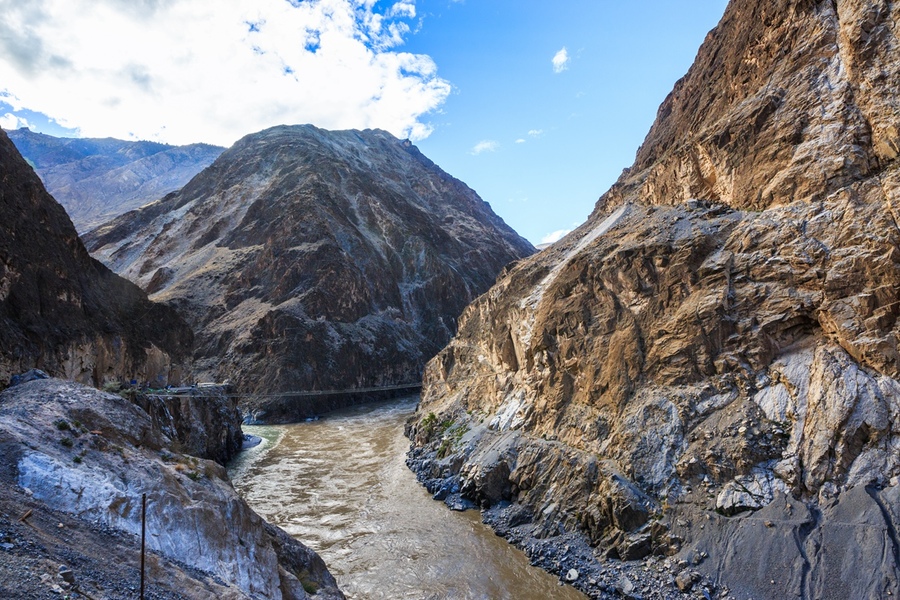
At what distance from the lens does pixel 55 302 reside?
23.1 meters

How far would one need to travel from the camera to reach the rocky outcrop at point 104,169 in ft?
516

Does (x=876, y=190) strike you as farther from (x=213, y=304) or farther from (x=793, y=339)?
(x=213, y=304)

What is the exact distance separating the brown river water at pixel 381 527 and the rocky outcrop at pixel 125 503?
4892 millimetres

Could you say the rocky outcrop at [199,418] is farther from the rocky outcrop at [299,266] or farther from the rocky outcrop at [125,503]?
the rocky outcrop at [299,266]

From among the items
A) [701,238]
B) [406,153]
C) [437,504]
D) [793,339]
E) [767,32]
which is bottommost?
[437,504]

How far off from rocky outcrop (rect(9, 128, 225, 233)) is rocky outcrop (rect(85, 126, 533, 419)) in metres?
77.3

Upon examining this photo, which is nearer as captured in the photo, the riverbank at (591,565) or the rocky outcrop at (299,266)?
the riverbank at (591,565)

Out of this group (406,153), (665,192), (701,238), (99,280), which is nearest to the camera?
(701,238)

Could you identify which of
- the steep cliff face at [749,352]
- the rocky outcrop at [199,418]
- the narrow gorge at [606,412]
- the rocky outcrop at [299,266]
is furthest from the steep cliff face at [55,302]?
the rocky outcrop at [299,266]

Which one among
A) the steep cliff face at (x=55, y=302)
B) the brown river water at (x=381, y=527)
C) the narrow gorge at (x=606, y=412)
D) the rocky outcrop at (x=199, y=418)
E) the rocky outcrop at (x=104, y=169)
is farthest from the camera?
the rocky outcrop at (x=104, y=169)

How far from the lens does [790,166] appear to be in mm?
18141

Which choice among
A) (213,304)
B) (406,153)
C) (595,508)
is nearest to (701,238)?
(595,508)

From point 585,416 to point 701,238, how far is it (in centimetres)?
845

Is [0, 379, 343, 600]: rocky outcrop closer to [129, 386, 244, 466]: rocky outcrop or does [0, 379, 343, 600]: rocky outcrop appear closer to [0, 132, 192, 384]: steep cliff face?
[0, 132, 192, 384]: steep cliff face
